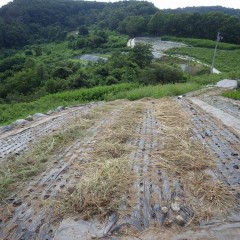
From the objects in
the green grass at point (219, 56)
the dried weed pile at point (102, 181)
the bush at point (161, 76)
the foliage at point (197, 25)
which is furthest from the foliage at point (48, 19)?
the dried weed pile at point (102, 181)

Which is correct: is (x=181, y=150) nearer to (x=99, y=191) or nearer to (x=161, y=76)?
(x=99, y=191)

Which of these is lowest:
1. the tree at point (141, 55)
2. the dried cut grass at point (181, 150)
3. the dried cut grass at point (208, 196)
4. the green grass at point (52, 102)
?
the tree at point (141, 55)

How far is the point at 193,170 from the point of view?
3.60 m

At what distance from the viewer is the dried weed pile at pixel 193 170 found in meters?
2.89

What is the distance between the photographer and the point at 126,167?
367 centimetres

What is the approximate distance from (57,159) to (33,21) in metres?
67.5

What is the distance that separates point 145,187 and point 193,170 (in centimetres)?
77

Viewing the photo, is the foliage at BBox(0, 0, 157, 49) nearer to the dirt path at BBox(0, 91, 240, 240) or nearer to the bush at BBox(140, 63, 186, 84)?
the bush at BBox(140, 63, 186, 84)

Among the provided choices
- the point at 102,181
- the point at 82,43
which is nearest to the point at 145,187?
the point at 102,181

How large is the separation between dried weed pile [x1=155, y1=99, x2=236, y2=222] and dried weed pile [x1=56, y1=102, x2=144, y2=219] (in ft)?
1.93

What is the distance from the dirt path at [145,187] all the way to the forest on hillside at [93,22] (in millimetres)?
44855

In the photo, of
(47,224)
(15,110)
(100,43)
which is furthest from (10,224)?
(100,43)

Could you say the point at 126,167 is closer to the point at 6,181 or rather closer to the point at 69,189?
the point at 69,189

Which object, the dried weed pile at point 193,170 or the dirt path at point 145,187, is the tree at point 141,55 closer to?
the dried weed pile at point 193,170
